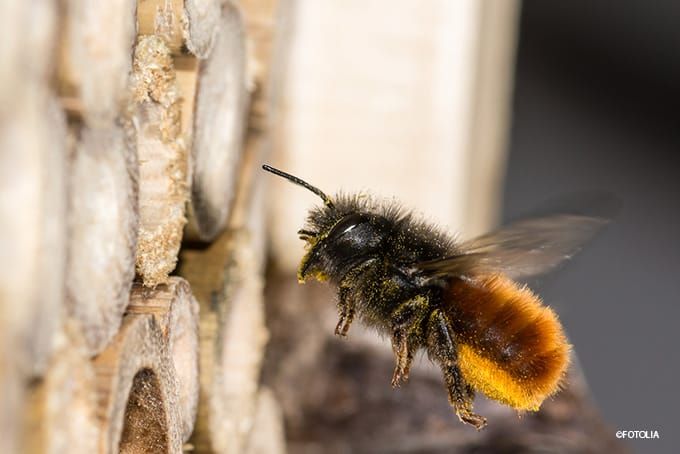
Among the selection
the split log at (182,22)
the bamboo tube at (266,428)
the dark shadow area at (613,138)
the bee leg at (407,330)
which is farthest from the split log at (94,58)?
the dark shadow area at (613,138)

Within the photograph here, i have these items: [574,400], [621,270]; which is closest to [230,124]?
[574,400]

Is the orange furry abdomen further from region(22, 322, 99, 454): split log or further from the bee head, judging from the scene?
region(22, 322, 99, 454): split log

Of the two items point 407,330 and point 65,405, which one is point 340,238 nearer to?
point 407,330

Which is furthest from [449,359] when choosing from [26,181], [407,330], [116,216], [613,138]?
[613,138]

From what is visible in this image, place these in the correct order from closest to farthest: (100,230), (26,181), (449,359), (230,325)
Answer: (26,181), (100,230), (449,359), (230,325)

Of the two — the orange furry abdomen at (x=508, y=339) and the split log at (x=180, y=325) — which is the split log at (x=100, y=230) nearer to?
the split log at (x=180, y=325)
